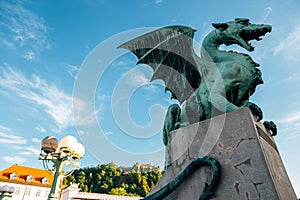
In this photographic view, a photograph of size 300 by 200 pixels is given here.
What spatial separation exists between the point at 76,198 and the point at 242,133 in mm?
21815

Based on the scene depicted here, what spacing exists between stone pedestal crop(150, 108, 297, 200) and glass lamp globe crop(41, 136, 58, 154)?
452 cm

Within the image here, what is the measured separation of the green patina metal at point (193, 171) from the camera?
6.59ft

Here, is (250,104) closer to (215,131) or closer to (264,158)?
(215,131)

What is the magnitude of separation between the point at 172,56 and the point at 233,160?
276 cm

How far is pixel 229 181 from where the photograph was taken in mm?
2004

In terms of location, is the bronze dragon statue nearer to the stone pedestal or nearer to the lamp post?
the stone pedestal

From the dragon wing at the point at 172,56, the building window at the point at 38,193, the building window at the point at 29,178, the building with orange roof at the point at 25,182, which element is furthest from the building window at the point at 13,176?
the dragon wing at the point at 172,56

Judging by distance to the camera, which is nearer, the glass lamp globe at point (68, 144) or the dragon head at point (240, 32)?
the dragon head at point (240, 32)

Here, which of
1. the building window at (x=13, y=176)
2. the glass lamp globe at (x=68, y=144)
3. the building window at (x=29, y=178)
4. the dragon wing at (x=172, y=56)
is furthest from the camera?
the building window at (x=29, y=178)

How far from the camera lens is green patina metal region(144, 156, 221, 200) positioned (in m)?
2.01

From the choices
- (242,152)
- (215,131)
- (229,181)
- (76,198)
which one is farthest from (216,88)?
(76,198)

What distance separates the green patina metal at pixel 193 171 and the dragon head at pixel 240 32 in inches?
95.6

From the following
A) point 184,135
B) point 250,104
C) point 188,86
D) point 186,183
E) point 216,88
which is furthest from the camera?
point 188,86

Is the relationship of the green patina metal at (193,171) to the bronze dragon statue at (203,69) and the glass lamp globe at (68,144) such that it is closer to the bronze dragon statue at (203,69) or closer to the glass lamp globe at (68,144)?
the bronze dragon statue at (203,69)
